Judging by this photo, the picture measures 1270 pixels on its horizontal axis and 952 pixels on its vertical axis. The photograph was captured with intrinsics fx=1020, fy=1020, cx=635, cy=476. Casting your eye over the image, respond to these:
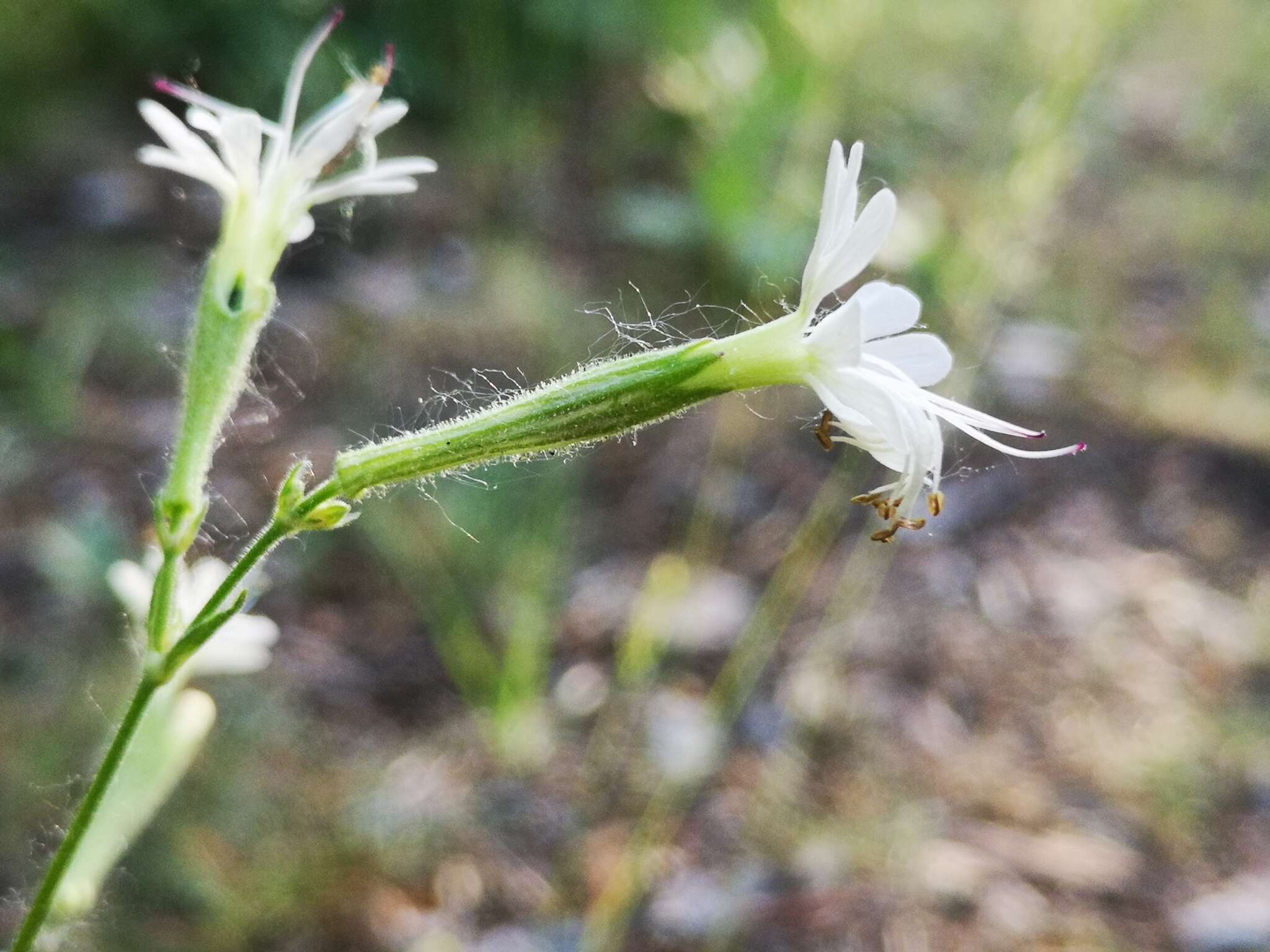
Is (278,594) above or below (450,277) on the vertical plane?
below

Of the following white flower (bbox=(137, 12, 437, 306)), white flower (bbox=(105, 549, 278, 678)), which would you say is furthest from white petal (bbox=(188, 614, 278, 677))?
white flower (bbox=(137, 12, 437, 306))

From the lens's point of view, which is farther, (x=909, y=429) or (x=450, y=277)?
(x=450, y=277)

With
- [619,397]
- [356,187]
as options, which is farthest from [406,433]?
[356,187]

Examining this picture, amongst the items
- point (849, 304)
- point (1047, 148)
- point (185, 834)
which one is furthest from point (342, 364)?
point (849, 304)

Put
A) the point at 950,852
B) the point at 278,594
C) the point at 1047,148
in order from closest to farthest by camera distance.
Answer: the point at 1047,148 → the point at 950,852 → the point at 278,594

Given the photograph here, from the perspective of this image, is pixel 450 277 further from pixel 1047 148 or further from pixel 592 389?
pixel 592 389

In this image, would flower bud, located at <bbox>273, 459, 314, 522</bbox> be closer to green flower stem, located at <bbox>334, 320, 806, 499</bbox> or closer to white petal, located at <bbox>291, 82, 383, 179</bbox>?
green flower stem, located at <bbox>334, 320, 806, 499</bbox>

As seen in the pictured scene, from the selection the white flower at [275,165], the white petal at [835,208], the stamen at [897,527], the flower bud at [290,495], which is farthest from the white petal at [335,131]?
the stamen at [897,527]

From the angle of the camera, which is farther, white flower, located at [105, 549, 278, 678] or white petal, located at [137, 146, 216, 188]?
white flower, located at [105, 549, 278, 678]
